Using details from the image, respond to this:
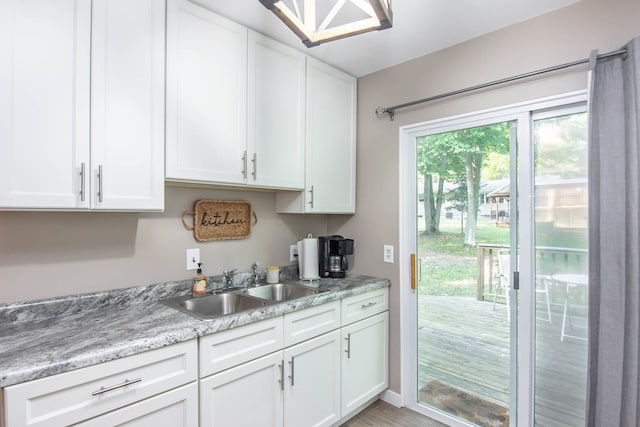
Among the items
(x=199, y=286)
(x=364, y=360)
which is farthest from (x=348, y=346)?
(x=199, y=286)

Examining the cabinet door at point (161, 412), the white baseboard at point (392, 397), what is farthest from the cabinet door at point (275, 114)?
the white baseboard at point (392, 397)

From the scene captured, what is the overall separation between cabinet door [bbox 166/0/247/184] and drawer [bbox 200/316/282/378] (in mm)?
789

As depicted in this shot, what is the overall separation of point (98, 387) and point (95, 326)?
0.32 meters

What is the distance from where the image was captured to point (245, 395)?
1657mm

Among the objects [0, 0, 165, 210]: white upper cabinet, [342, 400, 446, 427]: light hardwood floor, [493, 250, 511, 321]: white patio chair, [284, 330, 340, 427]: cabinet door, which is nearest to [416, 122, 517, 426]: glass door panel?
[493, 250, 511, 321]: white patio chair

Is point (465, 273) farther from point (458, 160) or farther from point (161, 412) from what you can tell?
point (161, 412)

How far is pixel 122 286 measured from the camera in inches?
72.3

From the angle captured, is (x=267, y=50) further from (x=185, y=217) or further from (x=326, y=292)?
(x=326, y=292)

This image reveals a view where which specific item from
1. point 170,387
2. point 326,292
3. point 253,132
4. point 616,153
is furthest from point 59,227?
point 616,153

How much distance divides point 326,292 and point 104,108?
1.47 meters

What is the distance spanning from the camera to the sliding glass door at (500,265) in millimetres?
1884

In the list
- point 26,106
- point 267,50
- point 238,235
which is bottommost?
point 238,235

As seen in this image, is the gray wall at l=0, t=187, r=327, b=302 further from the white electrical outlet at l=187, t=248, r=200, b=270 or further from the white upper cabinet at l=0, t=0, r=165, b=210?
the white upper cabinet at l=0, t=0, r=165, b=210

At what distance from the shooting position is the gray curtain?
1.55 metres
